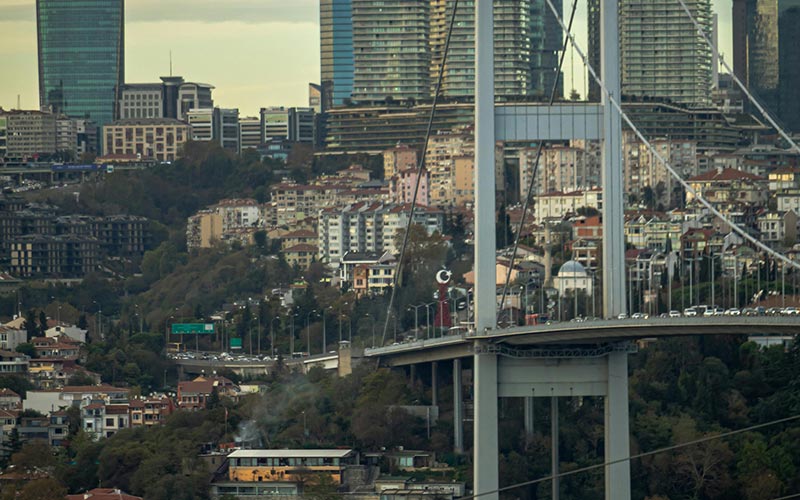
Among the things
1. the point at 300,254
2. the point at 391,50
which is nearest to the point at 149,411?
the point at 300,254

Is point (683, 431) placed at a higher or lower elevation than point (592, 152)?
lower

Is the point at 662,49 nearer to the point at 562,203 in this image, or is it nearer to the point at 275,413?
the point at 562,203

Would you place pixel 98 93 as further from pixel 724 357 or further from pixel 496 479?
pixel 496 479

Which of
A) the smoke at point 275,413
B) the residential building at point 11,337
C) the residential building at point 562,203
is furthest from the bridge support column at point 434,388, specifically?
the residential building at point 562,203

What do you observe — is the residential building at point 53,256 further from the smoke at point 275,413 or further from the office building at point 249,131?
the smoke at point 275,413

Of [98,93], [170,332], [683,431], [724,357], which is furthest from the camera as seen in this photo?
[98,93]

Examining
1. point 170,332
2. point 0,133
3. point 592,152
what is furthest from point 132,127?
point 170,332

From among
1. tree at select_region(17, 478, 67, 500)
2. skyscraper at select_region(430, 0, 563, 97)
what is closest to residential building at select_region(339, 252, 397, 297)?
skyscraper at select_region(430, 0, 563, 97)
